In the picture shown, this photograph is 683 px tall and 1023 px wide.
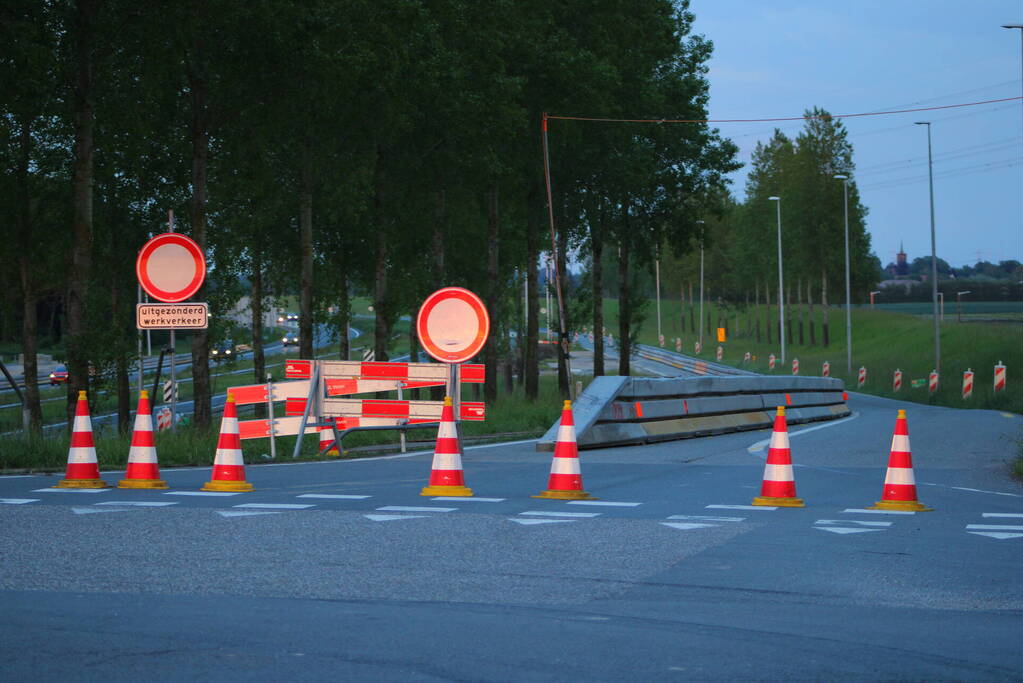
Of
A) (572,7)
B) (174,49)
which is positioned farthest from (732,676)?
(572,7)

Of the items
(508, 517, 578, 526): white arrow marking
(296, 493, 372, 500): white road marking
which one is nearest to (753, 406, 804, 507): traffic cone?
(508, 517, 578, 526): white arrow marking

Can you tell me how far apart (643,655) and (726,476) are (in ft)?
30.2

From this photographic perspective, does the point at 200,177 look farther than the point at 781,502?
Yes

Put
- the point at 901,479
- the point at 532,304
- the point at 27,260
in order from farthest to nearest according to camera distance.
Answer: the point at 532,304, the point at 27,260, the point at 901,479

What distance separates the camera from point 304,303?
33.8m

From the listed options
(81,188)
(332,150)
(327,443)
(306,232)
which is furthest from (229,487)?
(332,150)

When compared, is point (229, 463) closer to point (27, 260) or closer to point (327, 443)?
point (327, 443)

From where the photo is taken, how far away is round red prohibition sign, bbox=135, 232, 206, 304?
16.9 metres

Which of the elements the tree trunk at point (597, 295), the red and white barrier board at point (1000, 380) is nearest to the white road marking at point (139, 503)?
the tree trunk at point (597, 295)

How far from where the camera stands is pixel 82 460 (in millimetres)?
13070

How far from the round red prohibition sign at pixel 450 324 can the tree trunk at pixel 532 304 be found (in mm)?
24314

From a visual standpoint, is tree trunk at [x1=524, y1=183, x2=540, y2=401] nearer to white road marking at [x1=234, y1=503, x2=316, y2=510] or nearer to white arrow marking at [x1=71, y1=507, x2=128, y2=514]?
white road marking at [x1=234, y1=503, x2=316, y2=510]

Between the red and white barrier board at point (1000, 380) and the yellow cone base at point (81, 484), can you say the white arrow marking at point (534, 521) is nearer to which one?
the yellow cone base at point (81, 484)

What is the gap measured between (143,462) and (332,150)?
76.8ft
